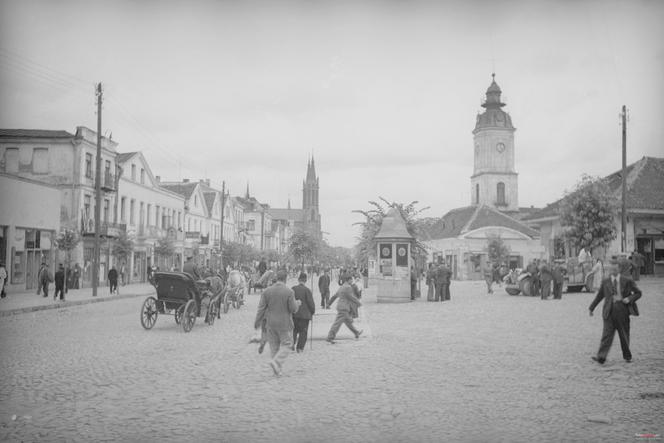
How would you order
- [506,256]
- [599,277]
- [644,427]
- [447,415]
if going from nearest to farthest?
1. [644,427]
2. [447,415]
3. [599,277]
4. [506,256]

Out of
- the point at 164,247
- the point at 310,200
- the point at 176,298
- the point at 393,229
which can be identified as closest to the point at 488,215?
the point at 164,247

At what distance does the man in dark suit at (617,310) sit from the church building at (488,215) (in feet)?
107

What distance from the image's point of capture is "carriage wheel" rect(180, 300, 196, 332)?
14094 millimetres

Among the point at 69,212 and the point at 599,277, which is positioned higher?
the point at 69,212

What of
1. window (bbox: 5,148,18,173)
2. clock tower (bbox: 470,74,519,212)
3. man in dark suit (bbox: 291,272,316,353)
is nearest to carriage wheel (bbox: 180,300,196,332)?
man in dark suit (bbox: 291,272,316,353)

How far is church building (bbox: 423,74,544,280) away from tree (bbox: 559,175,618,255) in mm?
11603

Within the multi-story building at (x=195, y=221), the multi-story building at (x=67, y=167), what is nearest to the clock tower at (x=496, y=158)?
the multi-story building at (x=195, y=221)

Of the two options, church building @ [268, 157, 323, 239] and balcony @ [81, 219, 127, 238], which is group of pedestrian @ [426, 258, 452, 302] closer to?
balcony @ [81, 219, 127, 238]

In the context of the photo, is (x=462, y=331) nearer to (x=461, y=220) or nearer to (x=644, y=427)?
(x=644, y=427)

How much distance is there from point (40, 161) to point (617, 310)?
35.2m

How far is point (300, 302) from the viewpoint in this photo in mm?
Answer: 11055

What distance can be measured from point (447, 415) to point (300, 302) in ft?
15.9

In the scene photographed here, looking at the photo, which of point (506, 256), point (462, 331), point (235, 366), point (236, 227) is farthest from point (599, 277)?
point (236, 227)

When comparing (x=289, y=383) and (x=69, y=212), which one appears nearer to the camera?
(x=289, y=383)
